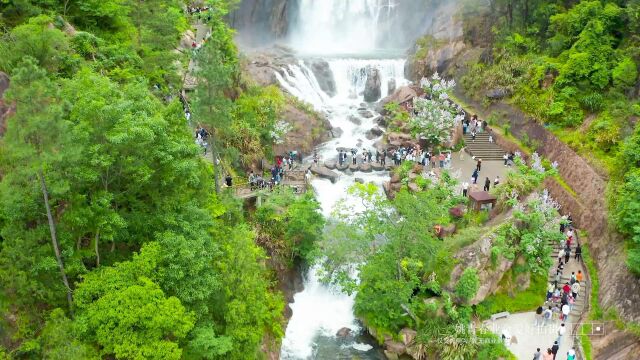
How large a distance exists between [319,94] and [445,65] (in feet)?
44.5

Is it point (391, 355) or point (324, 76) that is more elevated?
point (324, 76)

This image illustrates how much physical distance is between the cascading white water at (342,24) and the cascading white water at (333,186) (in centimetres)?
1508

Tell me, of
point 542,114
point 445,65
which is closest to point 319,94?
point 445,65

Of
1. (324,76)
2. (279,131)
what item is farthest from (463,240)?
(324,76)

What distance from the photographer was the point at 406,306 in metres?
24.7

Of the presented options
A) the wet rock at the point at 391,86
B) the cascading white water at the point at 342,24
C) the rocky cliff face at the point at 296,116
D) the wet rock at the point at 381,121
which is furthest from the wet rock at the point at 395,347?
the cascading white water at the point at 342,24

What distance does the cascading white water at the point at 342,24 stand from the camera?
67.9 meters

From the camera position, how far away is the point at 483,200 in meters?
30.5

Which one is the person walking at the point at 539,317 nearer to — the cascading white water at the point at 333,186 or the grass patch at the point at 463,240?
the grass patch at the point at 463,240

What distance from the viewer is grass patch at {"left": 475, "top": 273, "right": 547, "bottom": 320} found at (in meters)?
25.6

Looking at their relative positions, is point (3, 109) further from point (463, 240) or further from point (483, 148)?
point (483, 148)

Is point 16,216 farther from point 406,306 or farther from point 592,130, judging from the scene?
point 592,130

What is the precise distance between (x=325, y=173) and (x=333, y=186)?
1379mm

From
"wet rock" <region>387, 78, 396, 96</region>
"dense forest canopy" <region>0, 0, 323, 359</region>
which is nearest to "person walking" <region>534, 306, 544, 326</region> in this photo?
"dense forest canopy" <region>0, 0, 323, 359</region>
